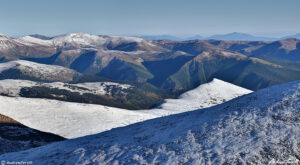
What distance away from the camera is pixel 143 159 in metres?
26.6

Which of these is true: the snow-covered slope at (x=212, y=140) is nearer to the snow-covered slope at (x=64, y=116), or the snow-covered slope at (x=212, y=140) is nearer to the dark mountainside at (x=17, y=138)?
the dark mountainside at (x=17, y=138)

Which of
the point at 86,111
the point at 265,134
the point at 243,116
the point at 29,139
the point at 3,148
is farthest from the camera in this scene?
the point at 86,111

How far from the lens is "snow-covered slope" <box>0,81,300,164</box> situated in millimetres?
24141

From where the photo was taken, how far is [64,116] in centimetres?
8912

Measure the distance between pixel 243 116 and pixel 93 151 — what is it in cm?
2048

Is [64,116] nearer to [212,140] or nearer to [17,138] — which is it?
[17,138]

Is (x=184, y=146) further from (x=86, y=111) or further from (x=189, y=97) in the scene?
Result: (x=189, y=97)

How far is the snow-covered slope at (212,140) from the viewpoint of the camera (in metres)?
24.1

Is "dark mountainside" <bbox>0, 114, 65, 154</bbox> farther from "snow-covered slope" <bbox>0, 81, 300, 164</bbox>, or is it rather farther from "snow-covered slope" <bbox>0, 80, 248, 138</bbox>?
"snow-covered slope" <bbox>0, 81, 300, 164</bbox>

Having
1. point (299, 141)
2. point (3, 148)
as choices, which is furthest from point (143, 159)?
point (3, 148)

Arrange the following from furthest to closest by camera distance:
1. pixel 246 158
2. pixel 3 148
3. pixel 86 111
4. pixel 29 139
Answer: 1. pixel 86 111
2. pixel 29 139
3. pixel 3 148
4. pixel 246 158

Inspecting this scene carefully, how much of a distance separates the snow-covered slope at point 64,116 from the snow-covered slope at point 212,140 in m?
39.5

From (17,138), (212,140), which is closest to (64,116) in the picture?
(17,138)

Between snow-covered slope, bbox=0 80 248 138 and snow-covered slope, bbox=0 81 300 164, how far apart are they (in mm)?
39467
